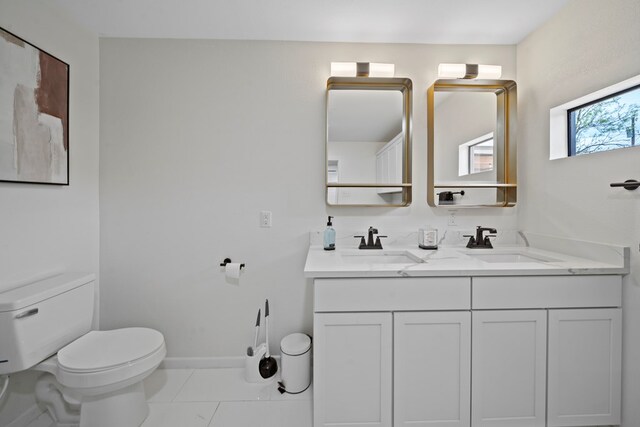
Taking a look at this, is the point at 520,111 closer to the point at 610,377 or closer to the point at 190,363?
the point at 610,377

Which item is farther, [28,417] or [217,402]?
[217,402]

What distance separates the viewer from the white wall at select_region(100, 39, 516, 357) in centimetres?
184

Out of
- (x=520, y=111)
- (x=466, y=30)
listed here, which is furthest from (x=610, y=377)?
(x=466, y=30)

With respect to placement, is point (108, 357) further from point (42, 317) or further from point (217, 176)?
point (217, 176)

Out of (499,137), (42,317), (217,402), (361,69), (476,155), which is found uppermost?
(361,69)

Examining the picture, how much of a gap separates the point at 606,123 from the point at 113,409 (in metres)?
2.90

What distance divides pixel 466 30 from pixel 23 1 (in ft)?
8.16

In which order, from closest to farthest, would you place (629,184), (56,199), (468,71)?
(629,184)
(56,199)
(468,71)

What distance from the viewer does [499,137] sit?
75.1 inches

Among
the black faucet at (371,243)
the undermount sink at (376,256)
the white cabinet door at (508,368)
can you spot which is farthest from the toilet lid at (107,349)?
the white cabinet door at (508,368)

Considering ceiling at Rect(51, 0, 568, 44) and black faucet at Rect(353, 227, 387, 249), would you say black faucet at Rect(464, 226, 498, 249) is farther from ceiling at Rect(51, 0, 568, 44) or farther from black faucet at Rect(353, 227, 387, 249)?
ceiling at Rect(51, 0, 568, 44)

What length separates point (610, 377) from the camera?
1281 mm

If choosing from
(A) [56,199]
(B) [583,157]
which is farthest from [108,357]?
(B) [583,157]

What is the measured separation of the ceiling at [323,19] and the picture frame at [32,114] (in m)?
0.42
